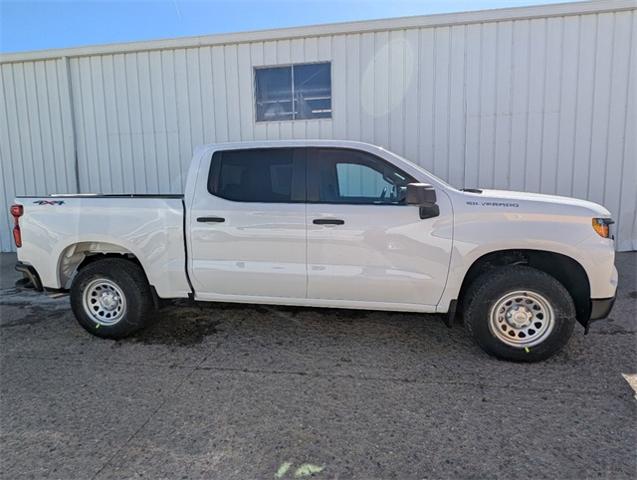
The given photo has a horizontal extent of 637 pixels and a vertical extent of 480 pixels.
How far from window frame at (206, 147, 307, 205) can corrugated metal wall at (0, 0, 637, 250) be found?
4.29 metres

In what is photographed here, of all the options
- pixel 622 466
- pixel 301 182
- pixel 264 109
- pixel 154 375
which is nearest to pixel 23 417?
pixel 154 375

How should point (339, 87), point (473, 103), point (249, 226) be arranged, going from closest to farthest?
point (249, 226)
point (473, 103)
point (339, 87)

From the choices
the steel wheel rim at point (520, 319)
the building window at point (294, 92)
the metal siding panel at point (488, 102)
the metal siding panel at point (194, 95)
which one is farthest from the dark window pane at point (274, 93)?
the steel wheel rim at point (520, 319)

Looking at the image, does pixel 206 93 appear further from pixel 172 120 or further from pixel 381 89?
pixel 381 89

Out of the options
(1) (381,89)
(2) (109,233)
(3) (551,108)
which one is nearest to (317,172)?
(2) (109,233)

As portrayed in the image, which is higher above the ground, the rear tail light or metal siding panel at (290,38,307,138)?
metal siding panel at (290,38,307,138)

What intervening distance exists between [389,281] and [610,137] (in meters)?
6.32

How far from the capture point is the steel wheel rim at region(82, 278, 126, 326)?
442 centimetres

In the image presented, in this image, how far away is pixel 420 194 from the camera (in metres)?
3.55

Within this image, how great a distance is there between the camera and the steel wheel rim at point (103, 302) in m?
4.42

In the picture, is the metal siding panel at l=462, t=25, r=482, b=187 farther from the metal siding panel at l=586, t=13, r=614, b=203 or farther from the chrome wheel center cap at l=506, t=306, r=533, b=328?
the chrome wheel center cap at l=506, t=306, r=533, b=328

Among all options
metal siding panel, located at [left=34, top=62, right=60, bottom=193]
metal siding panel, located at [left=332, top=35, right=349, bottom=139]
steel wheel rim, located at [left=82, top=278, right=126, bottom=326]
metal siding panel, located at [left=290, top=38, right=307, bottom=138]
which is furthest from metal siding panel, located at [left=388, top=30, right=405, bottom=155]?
metal siding panel, located at [left=34, top=62, right=60, bottom=193]

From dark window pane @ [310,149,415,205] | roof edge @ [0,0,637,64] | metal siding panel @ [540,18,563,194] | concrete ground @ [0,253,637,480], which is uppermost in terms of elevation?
roof edge @ [0,0,637,64]

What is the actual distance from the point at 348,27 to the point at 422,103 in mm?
1965
